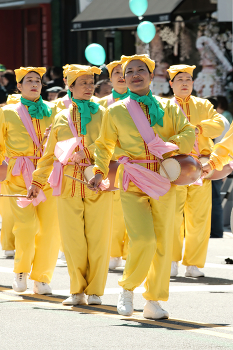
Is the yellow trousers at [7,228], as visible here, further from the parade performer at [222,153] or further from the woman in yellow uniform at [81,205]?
the parade performer at [222,153]

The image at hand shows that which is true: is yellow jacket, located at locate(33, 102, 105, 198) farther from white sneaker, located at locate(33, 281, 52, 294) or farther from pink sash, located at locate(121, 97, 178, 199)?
white sneaker, located at locate(33, 281, 52, 294)

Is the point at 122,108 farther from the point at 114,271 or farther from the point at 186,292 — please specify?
the point at 114,271

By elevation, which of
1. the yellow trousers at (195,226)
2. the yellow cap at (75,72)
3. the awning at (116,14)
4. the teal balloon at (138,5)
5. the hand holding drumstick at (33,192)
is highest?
the awning at (116,14)

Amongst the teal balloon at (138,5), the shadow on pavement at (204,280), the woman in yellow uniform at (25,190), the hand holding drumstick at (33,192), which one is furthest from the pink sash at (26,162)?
the teal balloon at (138,5)

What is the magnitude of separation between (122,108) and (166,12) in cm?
1053

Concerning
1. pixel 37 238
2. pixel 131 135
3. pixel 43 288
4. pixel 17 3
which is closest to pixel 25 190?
pixel 37 238

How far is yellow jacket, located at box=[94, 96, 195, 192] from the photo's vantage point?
659 centimetres

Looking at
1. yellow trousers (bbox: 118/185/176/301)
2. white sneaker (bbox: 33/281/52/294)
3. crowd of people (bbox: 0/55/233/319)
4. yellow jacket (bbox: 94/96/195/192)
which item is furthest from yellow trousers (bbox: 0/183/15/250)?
yellow trousers (bbox: 118/185/176/301)

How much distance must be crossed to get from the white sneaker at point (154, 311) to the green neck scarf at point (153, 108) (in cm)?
144

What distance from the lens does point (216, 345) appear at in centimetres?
574

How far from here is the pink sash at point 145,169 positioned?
21.3ft

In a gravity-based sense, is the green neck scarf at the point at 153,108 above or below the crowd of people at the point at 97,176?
above

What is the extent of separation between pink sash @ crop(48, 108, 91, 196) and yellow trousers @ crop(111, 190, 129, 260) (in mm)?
2614

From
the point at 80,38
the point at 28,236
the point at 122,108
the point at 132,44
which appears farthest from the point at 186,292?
the point at 80,38
